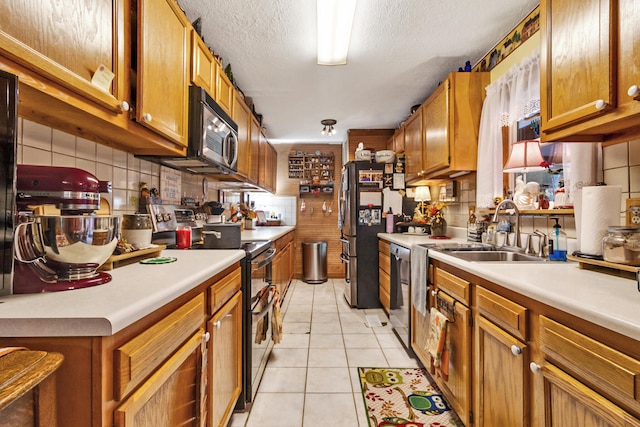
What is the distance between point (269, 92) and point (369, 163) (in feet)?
4.44

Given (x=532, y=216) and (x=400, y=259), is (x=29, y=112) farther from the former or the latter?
(x=532, y=216)

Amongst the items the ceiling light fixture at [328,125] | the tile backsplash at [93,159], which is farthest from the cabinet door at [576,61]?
the ceiling light fixture at [328,125]

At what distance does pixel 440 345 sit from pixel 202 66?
213cm

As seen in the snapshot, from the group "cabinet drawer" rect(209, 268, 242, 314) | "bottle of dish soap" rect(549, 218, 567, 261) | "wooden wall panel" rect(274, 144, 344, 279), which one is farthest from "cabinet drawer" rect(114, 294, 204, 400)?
"wooden wall panel" rect(274, 144, 344, 279)

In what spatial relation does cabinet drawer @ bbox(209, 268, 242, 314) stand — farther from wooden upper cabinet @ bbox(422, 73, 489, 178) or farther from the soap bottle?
the soap bottle

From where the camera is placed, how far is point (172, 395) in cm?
88

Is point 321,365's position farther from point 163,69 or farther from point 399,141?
point 399,141

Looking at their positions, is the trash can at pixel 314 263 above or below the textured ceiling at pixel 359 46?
below

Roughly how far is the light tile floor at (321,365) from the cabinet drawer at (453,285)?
0.79 metres

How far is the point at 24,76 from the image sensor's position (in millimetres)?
759

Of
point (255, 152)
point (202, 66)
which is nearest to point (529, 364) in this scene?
point (202, 66)

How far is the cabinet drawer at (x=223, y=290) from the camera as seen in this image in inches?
47.0

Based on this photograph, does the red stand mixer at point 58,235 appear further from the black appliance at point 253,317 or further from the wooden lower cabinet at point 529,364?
the wooden lower cabinet at point 529,364

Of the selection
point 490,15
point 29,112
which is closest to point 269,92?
point 490,15
